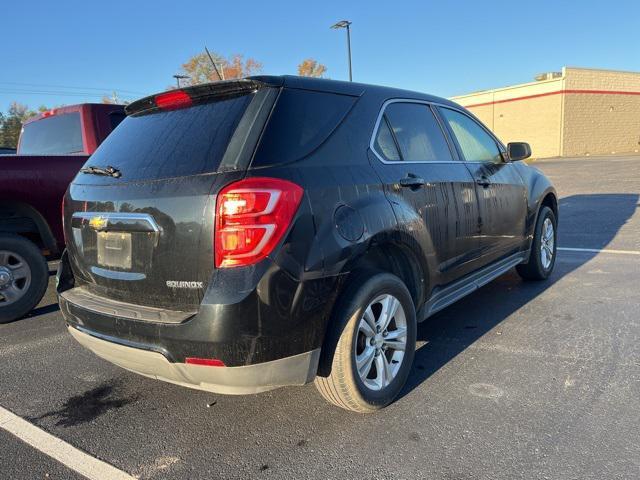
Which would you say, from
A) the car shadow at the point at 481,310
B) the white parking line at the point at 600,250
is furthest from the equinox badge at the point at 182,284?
the white parking line at the point at 600,250

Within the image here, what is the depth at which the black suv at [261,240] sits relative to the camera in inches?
94.1

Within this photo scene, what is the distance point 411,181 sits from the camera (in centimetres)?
328

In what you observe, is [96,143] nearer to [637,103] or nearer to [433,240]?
[433,240]

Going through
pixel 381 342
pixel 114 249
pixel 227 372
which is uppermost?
pixel 114 249

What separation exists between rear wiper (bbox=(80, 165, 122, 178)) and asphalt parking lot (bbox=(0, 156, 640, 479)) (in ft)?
4.56

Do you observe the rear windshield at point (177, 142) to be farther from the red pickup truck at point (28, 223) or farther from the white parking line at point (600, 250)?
the white parking line at point (600, 250)

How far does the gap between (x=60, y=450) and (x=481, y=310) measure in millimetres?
3489

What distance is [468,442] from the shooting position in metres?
2.66

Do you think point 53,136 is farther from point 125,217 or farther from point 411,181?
point 411,181

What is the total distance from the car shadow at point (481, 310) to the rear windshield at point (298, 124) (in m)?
Result: 1.62

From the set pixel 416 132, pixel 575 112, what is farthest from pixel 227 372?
pixel 575 112

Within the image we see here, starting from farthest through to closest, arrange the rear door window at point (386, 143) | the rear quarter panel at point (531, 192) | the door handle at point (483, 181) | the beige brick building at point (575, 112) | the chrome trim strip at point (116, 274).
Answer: the beige brick building at point (575, 112)
the rear quarter panel at point (531, 192)
the door handle at point (483, 181)
the rear door window at point (386, 143)
the chrome trim strip at point (116, 274)

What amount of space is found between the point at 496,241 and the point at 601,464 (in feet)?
7.43

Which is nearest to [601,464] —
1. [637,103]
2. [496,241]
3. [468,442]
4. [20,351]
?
[468,442]
